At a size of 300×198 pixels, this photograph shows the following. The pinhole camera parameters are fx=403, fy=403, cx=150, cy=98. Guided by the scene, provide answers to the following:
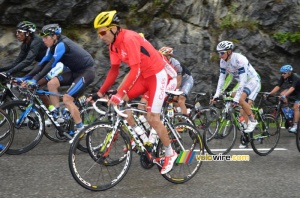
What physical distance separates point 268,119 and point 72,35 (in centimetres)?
674

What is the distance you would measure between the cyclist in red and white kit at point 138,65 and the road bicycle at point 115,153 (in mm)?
196

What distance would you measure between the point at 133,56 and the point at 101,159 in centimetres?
137

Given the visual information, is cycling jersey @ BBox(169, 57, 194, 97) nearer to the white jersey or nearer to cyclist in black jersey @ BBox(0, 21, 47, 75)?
the white jersey

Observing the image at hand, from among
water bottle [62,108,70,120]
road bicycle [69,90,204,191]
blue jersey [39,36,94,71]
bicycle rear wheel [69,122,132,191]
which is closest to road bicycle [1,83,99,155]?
water bottle [62,108,70,120]

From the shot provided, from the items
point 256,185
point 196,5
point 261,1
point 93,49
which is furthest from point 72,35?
point 256,185

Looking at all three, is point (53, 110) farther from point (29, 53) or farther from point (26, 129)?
point (29, 53)

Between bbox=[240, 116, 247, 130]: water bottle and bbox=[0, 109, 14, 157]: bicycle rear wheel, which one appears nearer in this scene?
bbox=[0, 109, 14, 157]: bicycle rear wheel

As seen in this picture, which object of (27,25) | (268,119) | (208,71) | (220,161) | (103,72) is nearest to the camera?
(220,161)

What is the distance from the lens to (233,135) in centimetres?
790

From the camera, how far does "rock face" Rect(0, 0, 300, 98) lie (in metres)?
12.0

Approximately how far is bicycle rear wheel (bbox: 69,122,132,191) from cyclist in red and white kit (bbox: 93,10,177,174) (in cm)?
46

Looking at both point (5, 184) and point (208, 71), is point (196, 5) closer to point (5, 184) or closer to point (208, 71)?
point (208, 71)

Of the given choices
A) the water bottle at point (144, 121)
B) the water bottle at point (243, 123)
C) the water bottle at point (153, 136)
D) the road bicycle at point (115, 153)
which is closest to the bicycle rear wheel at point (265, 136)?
the water bottle at point (243, 123)

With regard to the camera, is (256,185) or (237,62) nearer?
(256,185)
